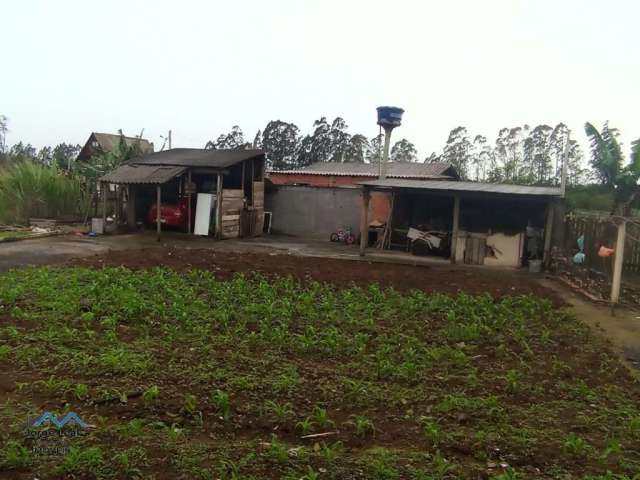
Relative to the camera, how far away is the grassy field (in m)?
3.88

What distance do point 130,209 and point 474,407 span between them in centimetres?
1742

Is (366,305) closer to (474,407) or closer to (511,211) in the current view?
(474,407)

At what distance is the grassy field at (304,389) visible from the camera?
153 inches

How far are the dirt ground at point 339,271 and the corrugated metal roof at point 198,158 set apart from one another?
5761mm

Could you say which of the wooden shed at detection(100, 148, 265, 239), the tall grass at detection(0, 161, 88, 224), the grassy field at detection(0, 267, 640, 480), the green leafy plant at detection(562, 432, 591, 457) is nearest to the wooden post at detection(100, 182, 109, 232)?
the wooden shed at detection(100, 148, 265, 239)

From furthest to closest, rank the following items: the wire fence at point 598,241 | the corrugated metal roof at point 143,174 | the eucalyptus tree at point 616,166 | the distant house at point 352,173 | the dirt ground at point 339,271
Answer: the distant house at point 352,173 < the corrugated metal roof at point 143,174 < the eucalyptus tree at point 616,166 < the wire fence at point 598,241 < the dirt ground at point 339,271

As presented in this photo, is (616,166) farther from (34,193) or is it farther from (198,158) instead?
(34,193)

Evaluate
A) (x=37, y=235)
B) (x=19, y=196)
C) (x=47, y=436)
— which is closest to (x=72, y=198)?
(x=19, y=196)

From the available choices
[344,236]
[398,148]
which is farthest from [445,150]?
[344,236]

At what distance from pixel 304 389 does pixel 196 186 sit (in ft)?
53.5

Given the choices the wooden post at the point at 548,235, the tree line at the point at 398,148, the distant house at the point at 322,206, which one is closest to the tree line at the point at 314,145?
the tree line at the point at 398,148

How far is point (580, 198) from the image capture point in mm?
18312

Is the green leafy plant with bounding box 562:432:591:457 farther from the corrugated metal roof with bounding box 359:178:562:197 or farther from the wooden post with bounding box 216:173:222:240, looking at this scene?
the wooden post with bounding box 216:173:222:240

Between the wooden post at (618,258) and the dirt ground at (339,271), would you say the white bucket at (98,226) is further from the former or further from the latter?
the wooden post at (618,258)
